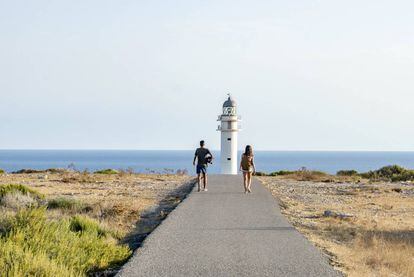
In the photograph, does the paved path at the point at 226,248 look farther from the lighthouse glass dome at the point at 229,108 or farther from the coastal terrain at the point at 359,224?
the lighthouse glass dome at the point at 229,108

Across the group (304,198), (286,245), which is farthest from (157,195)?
(286,245)

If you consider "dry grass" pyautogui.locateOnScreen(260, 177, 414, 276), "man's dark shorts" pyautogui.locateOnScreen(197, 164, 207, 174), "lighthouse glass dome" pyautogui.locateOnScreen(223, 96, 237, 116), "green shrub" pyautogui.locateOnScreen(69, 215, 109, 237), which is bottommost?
"dry grass" pyautogui.locateOnScreen(260, 177, 414, 276)

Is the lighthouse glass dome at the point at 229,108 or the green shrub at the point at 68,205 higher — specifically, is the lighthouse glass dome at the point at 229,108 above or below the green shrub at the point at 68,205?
above

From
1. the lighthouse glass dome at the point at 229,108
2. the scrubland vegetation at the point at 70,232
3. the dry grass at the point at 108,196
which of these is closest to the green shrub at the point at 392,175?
the lighthouse glass dome at the point at 229,108

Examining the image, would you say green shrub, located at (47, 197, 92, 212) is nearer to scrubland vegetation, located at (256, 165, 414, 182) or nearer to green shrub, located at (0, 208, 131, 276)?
green shrub, located at (0, 208, 131, 276)

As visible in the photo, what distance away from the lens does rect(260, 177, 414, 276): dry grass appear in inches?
521

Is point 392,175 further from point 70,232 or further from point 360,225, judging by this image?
point 70,232

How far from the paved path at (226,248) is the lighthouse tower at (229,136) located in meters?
34.1

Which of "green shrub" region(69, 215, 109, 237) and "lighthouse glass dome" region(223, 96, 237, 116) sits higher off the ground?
"lighthouse glass dome" region(223, 96, 237, 116)

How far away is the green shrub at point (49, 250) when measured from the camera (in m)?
10.0

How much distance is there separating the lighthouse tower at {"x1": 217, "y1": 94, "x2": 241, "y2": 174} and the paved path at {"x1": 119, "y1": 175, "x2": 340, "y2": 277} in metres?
34.1

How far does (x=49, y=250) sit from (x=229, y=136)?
43.8 m

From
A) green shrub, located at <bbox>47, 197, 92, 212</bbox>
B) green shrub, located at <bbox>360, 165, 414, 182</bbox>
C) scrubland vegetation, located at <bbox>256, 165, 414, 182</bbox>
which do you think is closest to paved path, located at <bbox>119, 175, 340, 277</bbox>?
green shrub, located at <bbox>47, 197, 92, 212</bbox>

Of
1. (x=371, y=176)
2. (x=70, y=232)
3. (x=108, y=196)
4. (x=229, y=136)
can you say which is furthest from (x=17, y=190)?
(x=229, y=136)
